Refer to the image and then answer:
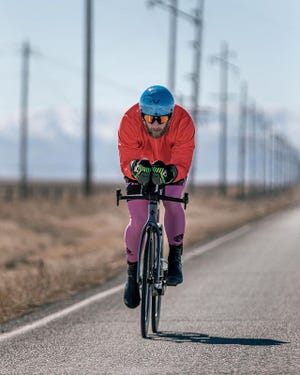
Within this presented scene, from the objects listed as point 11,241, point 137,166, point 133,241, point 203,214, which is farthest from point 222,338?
point 203,214

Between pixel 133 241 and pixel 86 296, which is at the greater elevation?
pixel 133 241

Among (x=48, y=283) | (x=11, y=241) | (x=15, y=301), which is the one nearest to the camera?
(x=15, y=301)

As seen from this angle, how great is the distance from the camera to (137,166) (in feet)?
23.4

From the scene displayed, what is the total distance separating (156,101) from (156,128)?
298 millimetres

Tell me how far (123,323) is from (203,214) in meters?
30.3

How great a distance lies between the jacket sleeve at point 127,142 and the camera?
7391mm

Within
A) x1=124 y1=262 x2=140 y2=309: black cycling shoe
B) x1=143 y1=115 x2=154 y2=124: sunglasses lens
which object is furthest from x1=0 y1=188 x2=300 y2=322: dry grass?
x1=143 y1=115 x2=154 y2=124: sunglasses lens

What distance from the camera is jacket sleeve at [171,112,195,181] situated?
7.39 metres

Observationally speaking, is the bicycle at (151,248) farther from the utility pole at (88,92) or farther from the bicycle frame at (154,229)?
the utility pole at (88,92)

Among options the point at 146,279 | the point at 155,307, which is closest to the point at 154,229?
the point at 146,279

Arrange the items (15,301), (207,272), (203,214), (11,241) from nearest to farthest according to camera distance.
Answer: (15,301)
(207,272)
(11,241)
(203,214)

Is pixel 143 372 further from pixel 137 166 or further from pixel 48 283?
pixel 48 283

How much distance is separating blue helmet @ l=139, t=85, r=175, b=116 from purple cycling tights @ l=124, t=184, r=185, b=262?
765mm

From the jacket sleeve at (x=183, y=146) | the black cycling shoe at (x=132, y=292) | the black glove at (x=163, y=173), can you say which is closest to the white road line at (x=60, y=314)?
the black cycling shoe at (x=132, y=292)
